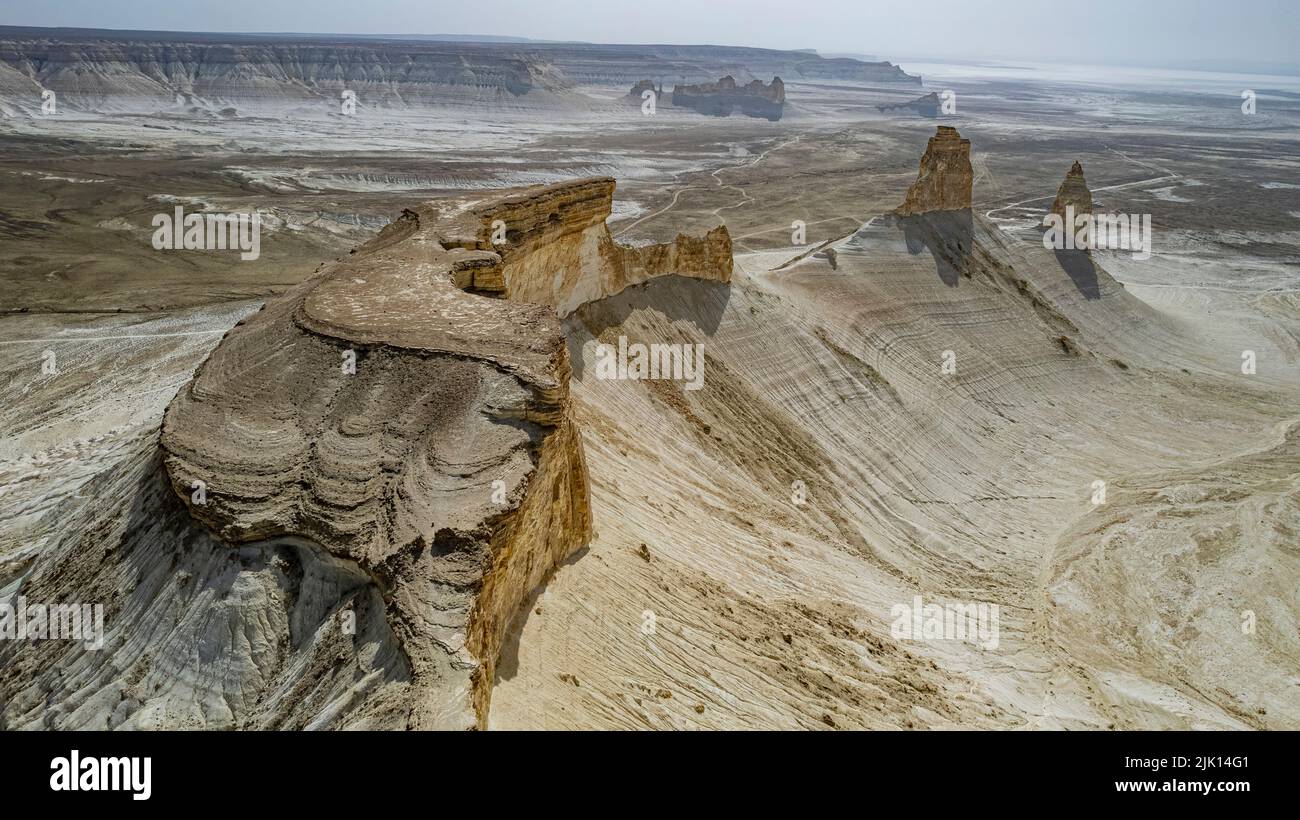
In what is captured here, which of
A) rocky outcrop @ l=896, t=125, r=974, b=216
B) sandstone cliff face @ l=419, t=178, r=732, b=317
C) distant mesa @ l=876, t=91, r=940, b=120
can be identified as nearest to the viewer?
sandstone cliff face @ l=419, t=178, r=732, b=317

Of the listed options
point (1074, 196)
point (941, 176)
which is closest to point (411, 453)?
point (941, 176)

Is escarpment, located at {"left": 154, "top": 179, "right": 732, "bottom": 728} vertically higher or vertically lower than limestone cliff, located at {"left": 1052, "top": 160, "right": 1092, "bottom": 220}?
lower

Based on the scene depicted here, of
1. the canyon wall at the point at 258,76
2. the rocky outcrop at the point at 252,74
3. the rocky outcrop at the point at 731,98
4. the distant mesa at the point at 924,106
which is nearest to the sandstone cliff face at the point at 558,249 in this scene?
the canyon wall at the point at 258,76

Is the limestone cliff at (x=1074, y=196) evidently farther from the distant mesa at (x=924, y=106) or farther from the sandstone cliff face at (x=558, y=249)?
the distant mesa at (x=924, y=106)

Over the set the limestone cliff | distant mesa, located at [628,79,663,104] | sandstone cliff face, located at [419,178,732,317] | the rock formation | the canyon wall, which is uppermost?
distant mesa, located at [628,79,663,104]

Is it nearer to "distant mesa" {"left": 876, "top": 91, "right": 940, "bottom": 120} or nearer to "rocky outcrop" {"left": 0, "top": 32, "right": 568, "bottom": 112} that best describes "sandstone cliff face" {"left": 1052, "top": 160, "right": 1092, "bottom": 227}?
"rocky outcrop" {"left": 0, "top": 32, "right": 568, "bottom": 112}

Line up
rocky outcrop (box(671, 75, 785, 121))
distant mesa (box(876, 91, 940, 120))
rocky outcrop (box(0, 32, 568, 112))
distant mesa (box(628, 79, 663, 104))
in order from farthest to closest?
distant mesa (box(876, 91, 940, 120)), distant mesa (box(628, 79, 663, 104)), rocky outcrop (box(671, 75, 785, 121)), rocky outcrop (box(0, 32, 568, 112))

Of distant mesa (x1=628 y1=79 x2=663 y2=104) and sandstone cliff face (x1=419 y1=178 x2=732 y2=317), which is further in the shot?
distant mesa (x1=628 y1=79 x2=663 y2=104)

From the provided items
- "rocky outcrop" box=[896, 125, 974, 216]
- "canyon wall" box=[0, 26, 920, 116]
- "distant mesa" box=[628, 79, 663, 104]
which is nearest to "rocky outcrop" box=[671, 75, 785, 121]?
"distant mesa" box=[628, 79, 663, 104]
